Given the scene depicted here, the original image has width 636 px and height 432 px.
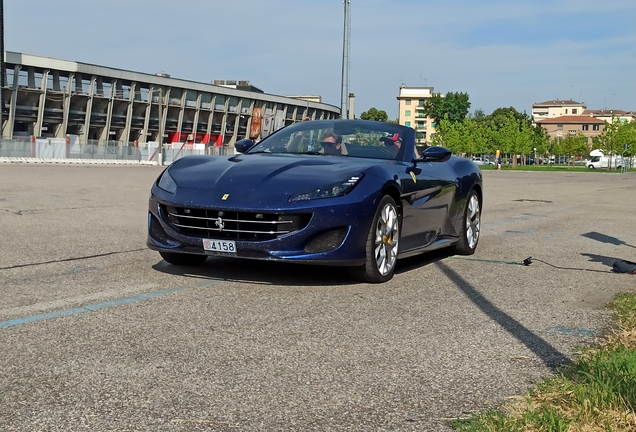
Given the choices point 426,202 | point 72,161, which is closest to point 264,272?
point 426,202

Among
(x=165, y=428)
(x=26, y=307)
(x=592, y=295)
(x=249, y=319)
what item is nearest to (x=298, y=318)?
(x=249, y=319)

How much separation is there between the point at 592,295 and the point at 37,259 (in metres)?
4.56

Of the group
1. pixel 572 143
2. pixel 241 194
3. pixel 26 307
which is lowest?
pixel 26 307

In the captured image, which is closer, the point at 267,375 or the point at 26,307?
the point at 267,375

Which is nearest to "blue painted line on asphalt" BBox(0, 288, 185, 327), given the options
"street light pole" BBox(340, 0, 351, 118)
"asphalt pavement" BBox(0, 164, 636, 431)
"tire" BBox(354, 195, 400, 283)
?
"asphalt pavement" BBox(0, 164, 636, 431)

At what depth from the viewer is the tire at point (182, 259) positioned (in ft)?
22.6

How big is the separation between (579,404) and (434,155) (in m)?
4.43

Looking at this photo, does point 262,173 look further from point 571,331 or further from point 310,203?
point 571,331

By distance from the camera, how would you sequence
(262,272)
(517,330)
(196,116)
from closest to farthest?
(517,330)
(262,272)
(196,116)

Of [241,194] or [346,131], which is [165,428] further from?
[346,131]

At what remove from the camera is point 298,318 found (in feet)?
16.4

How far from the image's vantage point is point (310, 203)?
5.91 metres

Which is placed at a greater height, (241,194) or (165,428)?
(241,194)

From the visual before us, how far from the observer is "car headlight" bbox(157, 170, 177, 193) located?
20.8 feet
